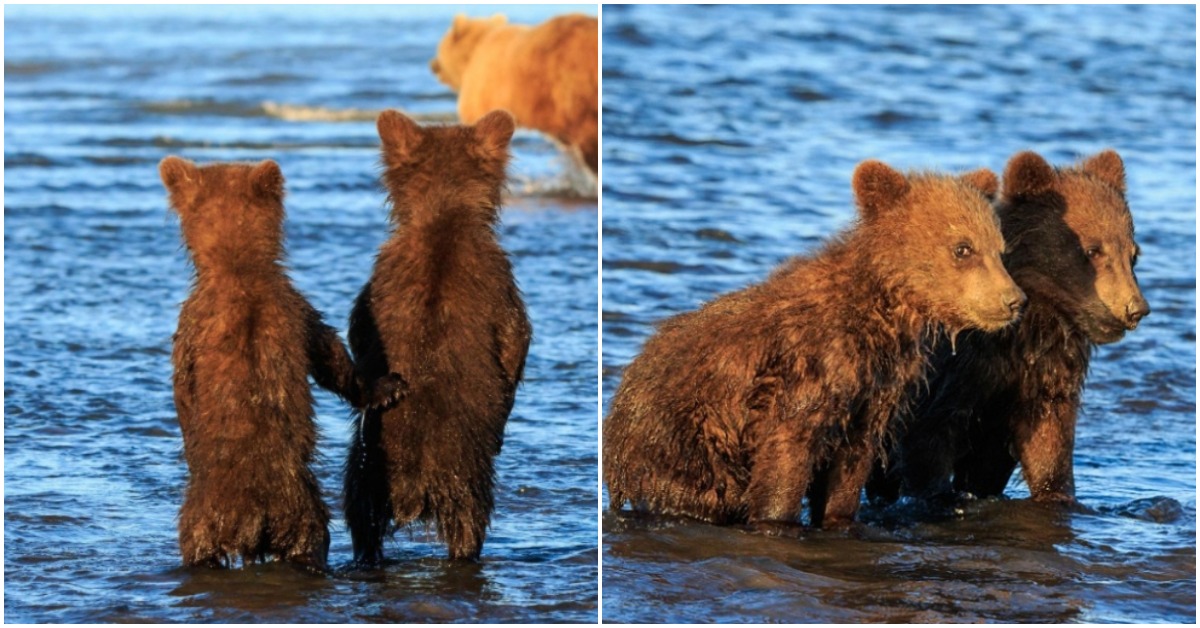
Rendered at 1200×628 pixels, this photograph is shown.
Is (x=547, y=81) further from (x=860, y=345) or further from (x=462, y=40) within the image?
(x=860, y=345)

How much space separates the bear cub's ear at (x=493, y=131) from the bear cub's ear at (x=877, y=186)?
1450 mm

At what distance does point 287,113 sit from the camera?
773 inches

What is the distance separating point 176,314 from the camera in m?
11.3

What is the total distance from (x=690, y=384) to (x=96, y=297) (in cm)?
508

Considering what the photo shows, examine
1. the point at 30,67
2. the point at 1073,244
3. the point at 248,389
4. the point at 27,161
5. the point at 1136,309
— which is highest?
the point at 30,67

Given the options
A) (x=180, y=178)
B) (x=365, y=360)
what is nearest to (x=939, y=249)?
(x=365, y=360)

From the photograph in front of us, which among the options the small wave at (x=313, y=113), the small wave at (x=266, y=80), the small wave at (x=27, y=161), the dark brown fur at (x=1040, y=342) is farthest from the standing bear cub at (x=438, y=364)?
the small wave at (x=266, y=80)

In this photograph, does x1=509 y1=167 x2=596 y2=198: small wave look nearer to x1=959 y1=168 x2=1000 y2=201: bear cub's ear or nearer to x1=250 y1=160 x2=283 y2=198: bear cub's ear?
x1=959 y1=168 x2=1000 y2=201: bear cub's ear

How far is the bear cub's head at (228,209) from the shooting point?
7047mm

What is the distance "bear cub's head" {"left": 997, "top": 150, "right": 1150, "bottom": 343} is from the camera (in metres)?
8.38

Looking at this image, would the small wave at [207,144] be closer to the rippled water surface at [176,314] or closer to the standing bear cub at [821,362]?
the rippled water surface at [176,314]

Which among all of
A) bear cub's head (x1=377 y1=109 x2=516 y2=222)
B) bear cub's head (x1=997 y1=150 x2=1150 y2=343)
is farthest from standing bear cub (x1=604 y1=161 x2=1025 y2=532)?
bear cub's head (x1=377 y1=109 x2=516 y2=222)

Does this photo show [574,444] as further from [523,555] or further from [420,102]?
[420,102]

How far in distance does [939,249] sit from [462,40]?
36.9 feet
